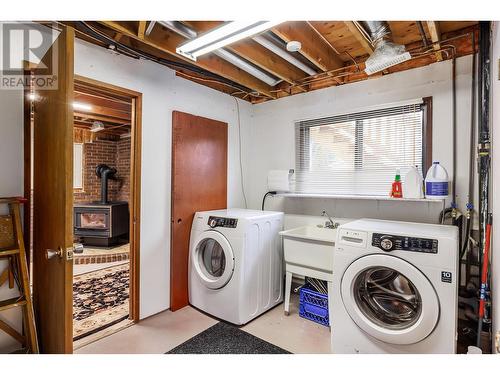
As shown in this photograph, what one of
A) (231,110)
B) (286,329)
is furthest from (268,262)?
(231,110)

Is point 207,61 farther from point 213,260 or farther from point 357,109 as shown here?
point 213,260

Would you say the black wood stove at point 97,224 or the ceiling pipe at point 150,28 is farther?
the black wood stove at point 97,224

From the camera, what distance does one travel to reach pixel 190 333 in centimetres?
224

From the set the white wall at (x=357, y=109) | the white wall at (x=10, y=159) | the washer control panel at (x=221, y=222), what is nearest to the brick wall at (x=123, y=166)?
the white wall at (x=357, y=109)

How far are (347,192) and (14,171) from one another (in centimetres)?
286

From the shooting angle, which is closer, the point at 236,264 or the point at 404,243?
the point at 404,243

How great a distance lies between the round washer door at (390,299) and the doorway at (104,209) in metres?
1.70

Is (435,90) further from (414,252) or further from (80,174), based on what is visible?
(80,174)

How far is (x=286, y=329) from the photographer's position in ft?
7.61

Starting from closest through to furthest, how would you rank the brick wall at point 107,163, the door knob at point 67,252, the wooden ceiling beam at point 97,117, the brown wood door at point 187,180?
1. the door knob at point 67,252
2. the brown wood door at point 187,180
3. the wooden ceiling beam at point 97,117
4. the brick wall at point 107,163

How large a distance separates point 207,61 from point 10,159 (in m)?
1.70

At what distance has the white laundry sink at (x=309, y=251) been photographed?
225cm

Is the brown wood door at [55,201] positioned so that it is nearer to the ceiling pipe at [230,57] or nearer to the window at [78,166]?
the ceiling pipe at [230,57]

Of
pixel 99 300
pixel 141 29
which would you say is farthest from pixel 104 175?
pixel 141 29
